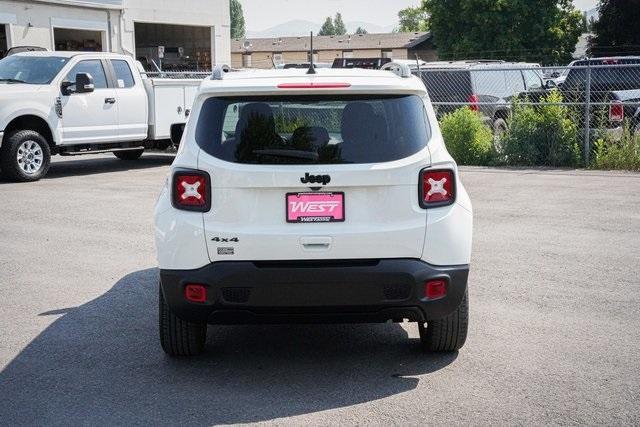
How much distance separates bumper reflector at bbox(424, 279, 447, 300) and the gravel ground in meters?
0.51

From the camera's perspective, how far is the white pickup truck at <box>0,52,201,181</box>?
1442 cm

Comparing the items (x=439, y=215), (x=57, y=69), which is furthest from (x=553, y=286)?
(x=57, y=69)

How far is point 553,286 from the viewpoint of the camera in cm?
725

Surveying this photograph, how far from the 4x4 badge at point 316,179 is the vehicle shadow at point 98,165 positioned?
11.8 metres

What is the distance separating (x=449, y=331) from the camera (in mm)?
5285

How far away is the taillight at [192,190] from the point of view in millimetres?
4820

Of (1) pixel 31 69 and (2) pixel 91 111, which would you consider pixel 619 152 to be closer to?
(2) pixel 91 111

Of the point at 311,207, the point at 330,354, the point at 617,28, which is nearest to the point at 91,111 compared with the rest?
the point at 330,354

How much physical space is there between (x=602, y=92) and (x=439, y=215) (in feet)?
42.2

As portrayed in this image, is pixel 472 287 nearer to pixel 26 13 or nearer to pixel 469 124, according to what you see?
pixel 469 124

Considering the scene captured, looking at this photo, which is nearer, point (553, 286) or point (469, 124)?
point (553, 286)

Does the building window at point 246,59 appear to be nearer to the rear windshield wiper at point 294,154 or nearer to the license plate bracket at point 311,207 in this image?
the rear windshield wiper at point 294,154

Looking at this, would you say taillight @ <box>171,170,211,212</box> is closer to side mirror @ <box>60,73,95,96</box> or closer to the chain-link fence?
side mirror @ <box>60,73,95,96</box>

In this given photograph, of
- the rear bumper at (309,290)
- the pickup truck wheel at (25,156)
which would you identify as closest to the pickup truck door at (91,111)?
the pickup truck wheel at (25,156)
